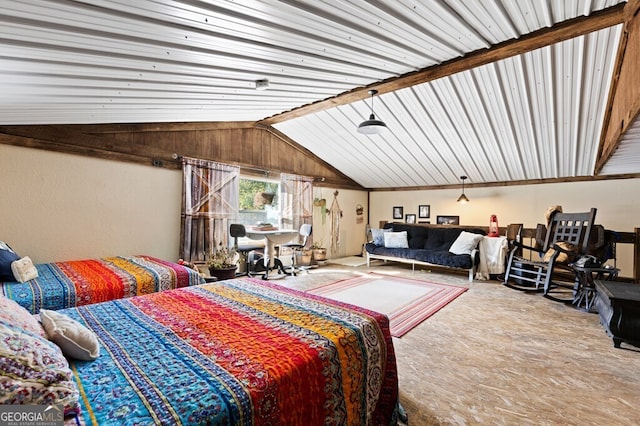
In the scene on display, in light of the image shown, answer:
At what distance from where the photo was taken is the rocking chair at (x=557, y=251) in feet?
13.2

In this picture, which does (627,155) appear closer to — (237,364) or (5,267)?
(237,364)

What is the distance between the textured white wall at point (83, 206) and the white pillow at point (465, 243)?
16.8 feet

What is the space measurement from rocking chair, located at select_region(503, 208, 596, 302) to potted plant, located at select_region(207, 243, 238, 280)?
450 centimetres

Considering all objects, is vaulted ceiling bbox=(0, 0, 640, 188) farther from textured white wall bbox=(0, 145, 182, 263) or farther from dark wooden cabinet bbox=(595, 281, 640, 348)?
dark wooden cabinet bbox=(595, 281, 640, 348)

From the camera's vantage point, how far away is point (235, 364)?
113 centimetres

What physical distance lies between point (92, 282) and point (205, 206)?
94.8 inches

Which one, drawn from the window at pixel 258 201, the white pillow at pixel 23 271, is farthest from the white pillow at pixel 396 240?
the white pillow at pixel 23 271

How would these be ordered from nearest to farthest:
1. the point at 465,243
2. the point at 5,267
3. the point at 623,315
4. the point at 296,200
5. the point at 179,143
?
1. the point at 5,267
2. the point at 623,315
3. the point at 179,143
4. the point at 465,243
5. the point at 296,200

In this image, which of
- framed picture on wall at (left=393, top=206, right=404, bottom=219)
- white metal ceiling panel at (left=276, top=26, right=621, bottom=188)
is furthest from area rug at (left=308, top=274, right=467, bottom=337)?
framed picture on wall at (left=393, top=206, right=404, bottom=219)

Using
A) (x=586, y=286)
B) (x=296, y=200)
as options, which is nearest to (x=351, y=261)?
(x=296, y=200)

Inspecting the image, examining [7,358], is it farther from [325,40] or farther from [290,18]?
[325,40]

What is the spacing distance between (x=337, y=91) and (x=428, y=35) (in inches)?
62.5

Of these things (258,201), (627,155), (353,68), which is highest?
(353,68)

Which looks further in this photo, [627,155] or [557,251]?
[557,251]
